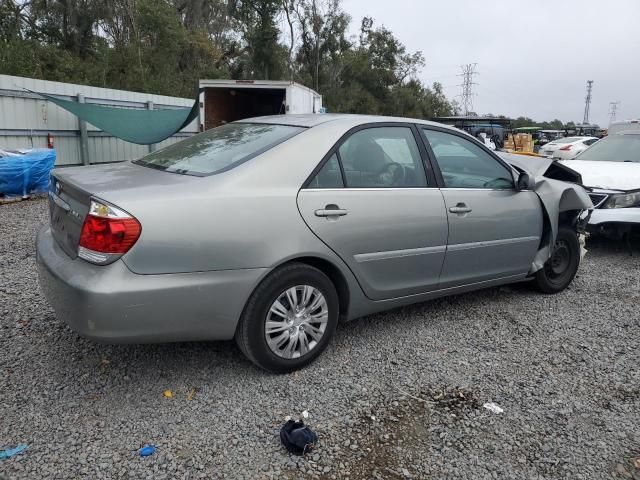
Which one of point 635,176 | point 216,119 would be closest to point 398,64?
point 216,119

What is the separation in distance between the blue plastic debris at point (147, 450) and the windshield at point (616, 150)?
755 cm

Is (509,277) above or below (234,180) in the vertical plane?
below

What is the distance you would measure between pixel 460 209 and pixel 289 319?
154cm

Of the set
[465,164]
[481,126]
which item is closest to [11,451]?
[465,164]

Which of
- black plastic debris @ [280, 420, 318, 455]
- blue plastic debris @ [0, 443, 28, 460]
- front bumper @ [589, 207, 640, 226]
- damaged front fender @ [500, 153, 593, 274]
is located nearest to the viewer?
blue plastic debris @ [0, 443, 28, 460]

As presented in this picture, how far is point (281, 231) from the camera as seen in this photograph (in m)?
2.94

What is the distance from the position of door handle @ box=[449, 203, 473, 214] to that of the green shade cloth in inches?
323

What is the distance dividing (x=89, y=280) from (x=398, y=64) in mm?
48720

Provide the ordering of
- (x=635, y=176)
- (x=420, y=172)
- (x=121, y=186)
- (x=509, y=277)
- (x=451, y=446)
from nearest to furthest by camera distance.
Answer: (x=451, y=446)
(x=121, y=186)
(x=420, y=172)
(x=509, y=277)
(x=635, y=176)

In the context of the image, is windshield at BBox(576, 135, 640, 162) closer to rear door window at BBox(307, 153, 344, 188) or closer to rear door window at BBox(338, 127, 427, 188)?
rear door window at BBox(338, 127, 427, 188)

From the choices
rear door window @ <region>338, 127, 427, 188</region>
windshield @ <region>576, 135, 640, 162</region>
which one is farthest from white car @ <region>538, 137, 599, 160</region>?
rear door window @ <region>338, 127, 427, 188</region>

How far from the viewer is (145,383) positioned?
3070 mm

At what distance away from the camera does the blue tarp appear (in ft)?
26.9

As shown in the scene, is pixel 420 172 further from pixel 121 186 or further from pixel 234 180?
pixel 121 186
